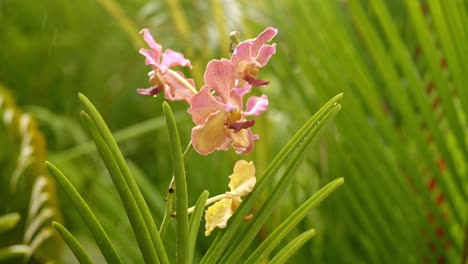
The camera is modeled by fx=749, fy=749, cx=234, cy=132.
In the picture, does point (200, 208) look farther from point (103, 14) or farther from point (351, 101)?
point (103, 14)

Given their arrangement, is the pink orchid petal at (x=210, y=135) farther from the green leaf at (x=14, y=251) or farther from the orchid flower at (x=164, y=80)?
the green leaf at (x=14, y=251)

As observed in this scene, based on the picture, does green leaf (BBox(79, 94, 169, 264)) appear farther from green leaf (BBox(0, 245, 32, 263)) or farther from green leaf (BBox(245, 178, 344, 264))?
green leaf (BBox(0, 245, 32, 263))

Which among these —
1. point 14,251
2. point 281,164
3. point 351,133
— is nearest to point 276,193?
point 281,164

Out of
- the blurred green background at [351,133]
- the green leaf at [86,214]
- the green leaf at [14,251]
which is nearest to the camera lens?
the green leaf at [86,214]

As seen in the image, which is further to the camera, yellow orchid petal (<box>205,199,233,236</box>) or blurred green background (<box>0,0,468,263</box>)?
blurred green background (<box>0,0,468,263</box>)

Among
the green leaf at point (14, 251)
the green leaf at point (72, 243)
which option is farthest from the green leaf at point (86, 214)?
the green leaf at point (14, 251)

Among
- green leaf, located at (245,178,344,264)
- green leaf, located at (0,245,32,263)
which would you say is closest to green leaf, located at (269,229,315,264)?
green leaf, located at (245,178,344,264)
